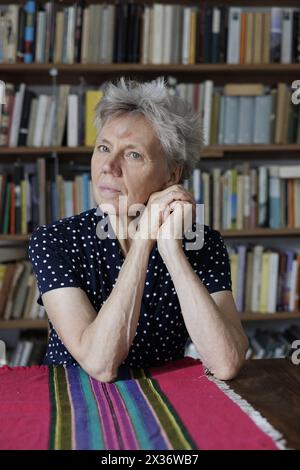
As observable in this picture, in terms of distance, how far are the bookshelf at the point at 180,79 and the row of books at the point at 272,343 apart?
90 mm

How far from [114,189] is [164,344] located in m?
0.38

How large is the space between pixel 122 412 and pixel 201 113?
203 centimetres

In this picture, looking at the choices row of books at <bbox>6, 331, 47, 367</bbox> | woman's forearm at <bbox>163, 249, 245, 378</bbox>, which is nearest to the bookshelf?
row of books at <bbox>6, 331, 47, 367</bbox>

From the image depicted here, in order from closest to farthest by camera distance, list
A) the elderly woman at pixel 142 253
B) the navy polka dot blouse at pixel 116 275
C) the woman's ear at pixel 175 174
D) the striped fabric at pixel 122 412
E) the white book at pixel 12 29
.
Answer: the striped fabric at pixel 122 412 → the elderly woman at pixel 142 253 → the navy polka dot blouse at pixel 116 275 → the woman's ear at pixel 175 174 → the white book at pixel 12 29

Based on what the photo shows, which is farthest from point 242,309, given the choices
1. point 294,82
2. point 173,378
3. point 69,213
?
point 173,378

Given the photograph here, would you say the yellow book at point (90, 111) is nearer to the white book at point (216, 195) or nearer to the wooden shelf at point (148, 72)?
the wooden shelf at point (148, 72)

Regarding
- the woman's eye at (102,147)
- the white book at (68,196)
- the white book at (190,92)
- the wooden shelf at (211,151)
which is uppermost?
the white book at (190,92)

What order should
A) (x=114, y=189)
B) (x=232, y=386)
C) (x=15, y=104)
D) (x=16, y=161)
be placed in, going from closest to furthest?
(x=232, y=386) < (x=114, y=189) < (x=15, y=104) < (x=16, y=161)

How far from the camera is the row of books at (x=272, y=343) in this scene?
2.89 m

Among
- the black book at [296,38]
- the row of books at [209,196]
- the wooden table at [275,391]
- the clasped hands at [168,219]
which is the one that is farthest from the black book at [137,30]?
the wooden table at [275,391]

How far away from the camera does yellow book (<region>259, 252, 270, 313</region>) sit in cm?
289

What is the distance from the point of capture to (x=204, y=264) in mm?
1520

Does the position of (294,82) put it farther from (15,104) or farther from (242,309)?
(15,104)

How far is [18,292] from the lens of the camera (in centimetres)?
279
